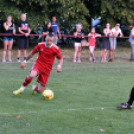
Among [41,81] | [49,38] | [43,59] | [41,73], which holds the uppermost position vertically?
[49,38]

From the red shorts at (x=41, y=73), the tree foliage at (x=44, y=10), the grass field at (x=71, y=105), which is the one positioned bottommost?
the grass field at (x=71, y=105)

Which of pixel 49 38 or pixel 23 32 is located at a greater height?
pixel 49 38

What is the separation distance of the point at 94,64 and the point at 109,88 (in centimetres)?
547

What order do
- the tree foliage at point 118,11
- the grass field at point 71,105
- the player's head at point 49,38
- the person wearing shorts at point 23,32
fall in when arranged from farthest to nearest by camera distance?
the tree foliage at point 118,11, the person wearing shorts at point 23,32, the player's head at point 49,38, the grass field at point 71,105

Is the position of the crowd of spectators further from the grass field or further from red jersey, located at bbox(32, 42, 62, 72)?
red jersey, located at bbox(32, 42, 62, 72)

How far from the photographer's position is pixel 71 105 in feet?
24.5

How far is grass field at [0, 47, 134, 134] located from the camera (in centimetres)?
578

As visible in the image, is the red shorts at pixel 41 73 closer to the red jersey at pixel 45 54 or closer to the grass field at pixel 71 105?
the red jersey at pixel 45 54

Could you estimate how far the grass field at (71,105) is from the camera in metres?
5.78

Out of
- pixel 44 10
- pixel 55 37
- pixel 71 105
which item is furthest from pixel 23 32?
pixel 71 105

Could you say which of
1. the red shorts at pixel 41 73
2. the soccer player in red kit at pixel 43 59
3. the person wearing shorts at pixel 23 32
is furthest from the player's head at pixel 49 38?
the person wearing shorts at pixel 23 32

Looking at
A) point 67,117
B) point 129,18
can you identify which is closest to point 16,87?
point 67,117

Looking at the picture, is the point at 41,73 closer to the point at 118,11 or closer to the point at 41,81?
the point at 41,81

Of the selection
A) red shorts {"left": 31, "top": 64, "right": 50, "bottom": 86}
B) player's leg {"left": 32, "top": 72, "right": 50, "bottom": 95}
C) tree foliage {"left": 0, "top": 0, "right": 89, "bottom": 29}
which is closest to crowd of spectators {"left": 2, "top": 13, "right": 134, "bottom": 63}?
tree foliage {"left": 0, "top": 0, "right": 89, "bottom": 29}
